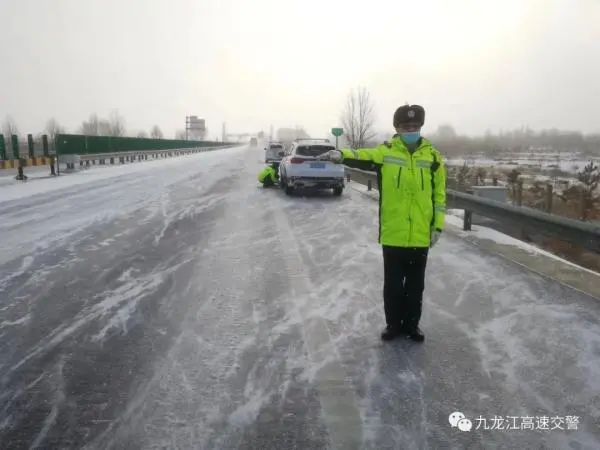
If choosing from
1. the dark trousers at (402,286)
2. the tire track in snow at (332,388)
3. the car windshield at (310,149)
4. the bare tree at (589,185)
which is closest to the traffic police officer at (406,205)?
the dark trousers at (402,286)

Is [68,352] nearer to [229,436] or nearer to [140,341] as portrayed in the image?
[140,341]

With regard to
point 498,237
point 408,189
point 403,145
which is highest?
point 403,145

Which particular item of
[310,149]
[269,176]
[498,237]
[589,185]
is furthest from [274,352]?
[589,185]

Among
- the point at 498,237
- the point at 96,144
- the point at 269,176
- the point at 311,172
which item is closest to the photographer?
the point at 498,237

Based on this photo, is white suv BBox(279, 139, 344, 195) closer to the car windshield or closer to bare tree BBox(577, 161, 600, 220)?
the car windshield

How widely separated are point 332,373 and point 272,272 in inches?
112

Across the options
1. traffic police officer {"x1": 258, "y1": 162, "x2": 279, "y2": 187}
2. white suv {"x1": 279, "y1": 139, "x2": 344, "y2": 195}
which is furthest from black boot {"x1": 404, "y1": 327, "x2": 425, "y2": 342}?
traffic police officer {"x1": 258, "y1": 162, "x2": 279, "y2": 187}

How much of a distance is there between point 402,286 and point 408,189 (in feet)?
2.79

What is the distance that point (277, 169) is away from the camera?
1848 cm

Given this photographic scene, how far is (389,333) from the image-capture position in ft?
13.9

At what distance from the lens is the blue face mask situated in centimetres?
404

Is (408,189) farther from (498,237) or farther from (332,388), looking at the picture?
(498,237)

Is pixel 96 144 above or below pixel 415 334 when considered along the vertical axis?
above

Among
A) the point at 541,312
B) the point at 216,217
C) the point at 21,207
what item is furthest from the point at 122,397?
the point at 21,207
